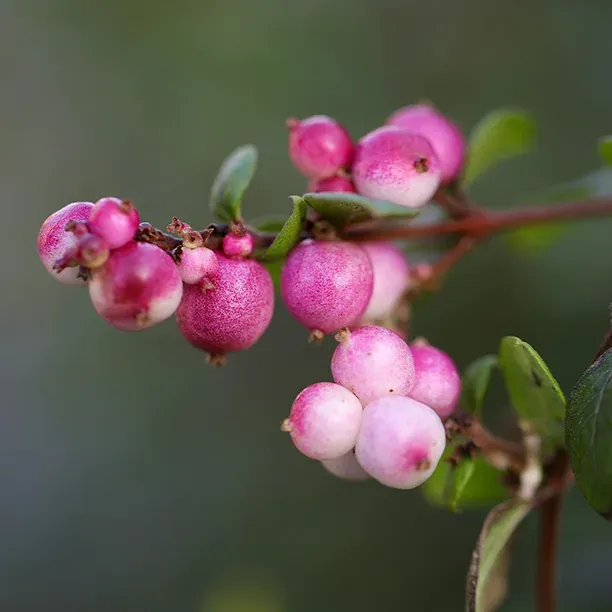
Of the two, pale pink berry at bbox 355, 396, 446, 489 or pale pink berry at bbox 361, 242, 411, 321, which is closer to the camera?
pale pink berry at bbox 355, 396, 446, 489

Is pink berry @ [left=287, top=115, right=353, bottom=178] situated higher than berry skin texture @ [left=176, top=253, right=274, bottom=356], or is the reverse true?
pink berry @ [left=287, top=115, right=353, bottom=178]

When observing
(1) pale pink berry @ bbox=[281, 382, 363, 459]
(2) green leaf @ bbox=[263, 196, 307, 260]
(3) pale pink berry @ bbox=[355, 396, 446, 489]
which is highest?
(2) green leaf @ bbox=[263, 196, 307, 260]

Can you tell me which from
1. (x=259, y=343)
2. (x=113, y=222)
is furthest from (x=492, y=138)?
(x=259, y=343)

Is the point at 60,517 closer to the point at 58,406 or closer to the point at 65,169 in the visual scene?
the point at 58,406

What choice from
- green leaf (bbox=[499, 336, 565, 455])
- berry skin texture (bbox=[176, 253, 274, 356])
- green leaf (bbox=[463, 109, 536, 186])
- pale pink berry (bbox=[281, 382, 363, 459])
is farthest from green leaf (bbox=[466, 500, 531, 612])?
green leaf (bbox=[463, 109, 536, 186])

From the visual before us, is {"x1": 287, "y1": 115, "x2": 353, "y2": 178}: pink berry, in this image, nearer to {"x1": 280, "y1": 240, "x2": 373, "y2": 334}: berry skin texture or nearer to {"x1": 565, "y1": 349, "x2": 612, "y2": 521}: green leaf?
{"x1": 280, "y1": 240, "x2": 373, "y2": 334}: berry skin texture

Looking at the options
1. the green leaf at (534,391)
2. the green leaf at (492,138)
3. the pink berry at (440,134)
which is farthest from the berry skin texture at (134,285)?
the green leaf at (492,138)
